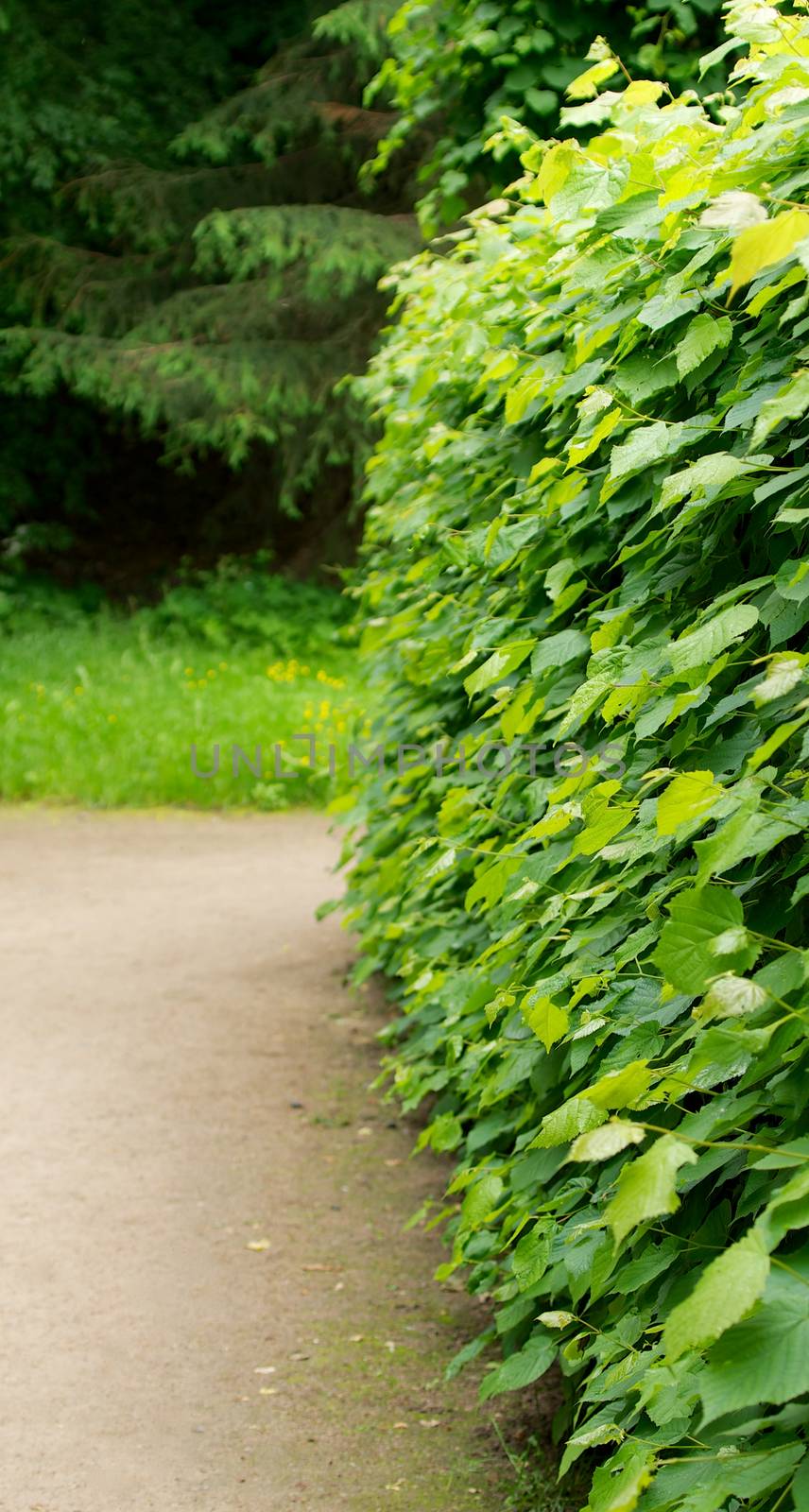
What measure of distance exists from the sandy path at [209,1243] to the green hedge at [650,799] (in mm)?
407

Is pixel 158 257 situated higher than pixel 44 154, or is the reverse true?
pixel 44 154

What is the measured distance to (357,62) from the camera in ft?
48.3

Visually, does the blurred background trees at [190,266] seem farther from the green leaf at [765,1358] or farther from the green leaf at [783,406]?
the green leaf at [765,1358]

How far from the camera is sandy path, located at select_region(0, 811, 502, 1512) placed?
2.88m

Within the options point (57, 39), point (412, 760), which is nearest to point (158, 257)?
point (57, 39)

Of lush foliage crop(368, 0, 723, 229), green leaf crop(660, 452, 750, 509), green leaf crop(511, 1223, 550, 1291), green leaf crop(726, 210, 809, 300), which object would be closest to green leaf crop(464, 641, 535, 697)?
green leaf crop(660, 452, 750, 509)

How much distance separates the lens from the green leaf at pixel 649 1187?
131 centimetres

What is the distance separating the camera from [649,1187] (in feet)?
4.38

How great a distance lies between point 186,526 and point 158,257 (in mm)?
3583

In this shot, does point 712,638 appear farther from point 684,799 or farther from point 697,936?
point 697,936

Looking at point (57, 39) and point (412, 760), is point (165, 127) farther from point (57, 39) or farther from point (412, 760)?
point (412, 760)

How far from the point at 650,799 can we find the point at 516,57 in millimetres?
5103

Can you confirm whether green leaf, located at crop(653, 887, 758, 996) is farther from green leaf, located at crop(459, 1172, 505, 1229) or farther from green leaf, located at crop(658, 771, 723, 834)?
green leaf, located at crop(459, 1172, 505, 1229)

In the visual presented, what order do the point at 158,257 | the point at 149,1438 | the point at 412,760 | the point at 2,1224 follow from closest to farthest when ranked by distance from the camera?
the point at 149,1438 < the point at 2,1224 < the point at 412,760 < the point at 158,257
